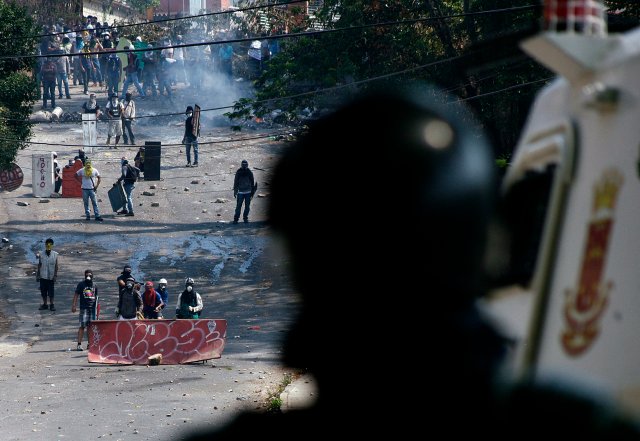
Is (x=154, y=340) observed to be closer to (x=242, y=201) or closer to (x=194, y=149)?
(x=242, y=201)

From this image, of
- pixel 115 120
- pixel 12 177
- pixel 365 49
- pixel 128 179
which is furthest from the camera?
pixel 115 120

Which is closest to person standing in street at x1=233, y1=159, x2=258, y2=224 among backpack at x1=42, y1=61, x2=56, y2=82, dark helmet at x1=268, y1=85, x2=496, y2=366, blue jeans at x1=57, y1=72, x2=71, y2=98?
backpack at x1=42, y1=61, x2=56, y2=82

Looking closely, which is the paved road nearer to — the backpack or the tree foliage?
the backpack

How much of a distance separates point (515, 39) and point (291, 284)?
742mm

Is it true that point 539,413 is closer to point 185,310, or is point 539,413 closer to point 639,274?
point 639,274

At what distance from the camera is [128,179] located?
2427 centimetres

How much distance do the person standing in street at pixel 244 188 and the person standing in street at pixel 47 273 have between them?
5536 millimetres

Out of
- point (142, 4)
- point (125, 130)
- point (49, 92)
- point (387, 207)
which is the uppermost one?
point (142, 4)

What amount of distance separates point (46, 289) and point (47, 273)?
1.64 ft

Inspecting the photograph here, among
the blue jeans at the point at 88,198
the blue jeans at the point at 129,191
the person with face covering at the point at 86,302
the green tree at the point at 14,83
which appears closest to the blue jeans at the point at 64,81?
the green tree at the point at 14,83

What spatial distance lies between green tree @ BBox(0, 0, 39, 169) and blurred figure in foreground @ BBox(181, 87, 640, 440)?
22.2 meters

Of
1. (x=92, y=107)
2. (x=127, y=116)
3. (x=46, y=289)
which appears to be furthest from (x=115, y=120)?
(x=46, y=289)

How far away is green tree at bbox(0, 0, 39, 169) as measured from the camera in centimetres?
2319

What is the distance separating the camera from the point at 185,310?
1716 cm
